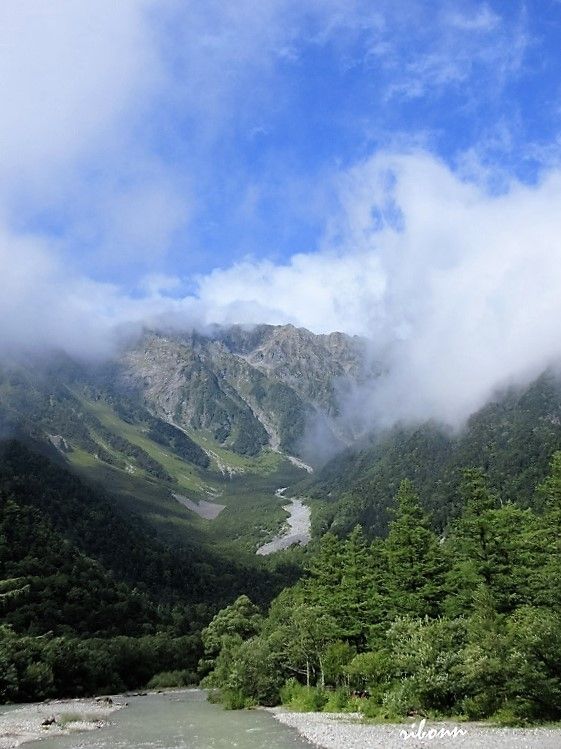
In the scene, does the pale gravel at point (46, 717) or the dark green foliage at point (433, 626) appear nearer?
the dark green foliage at point (433, 626)

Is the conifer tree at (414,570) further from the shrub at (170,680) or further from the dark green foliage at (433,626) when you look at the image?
the shrub at (170,680)

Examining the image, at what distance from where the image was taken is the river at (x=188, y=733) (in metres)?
48.0

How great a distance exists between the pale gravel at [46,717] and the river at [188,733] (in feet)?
6.40

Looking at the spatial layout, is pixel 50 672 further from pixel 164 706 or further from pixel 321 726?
pixel 321 726

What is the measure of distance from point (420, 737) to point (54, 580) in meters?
160

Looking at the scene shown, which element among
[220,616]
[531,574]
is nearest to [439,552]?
[531,574]

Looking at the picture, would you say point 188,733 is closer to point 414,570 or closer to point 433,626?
point 414,570

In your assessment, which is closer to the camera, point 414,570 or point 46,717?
point 414,570
